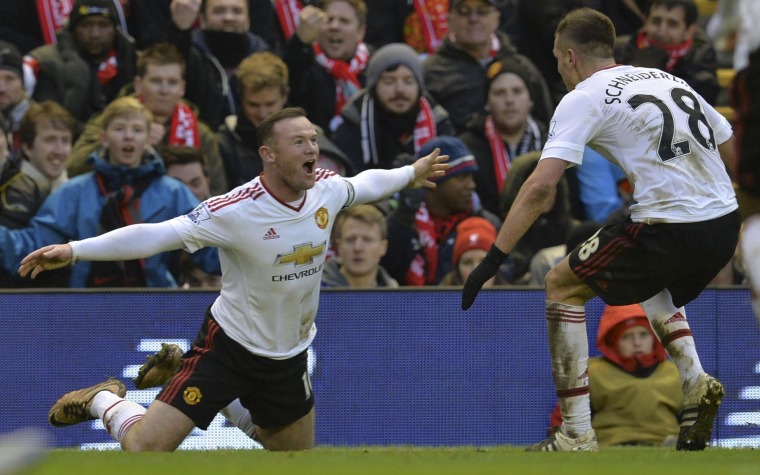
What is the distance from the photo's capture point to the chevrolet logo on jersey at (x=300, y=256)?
8.38 metres

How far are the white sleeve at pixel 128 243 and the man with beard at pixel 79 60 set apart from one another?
13.1ft

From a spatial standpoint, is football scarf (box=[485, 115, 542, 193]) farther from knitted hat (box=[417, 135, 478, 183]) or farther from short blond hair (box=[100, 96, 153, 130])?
short blond hair (box=[100, 96, 153, 130])

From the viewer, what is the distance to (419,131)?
12.0m

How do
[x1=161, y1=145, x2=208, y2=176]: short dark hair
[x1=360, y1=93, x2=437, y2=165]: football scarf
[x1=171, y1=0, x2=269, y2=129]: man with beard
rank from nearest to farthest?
1. [x1=161, y1=145, x2=208, y2=176]: short dark hair
2. [x1=360, y1=93, x2=437, y2=165]: football scarf
3. [x1=171, y1=0, x2=269, y2=129]: man with beard

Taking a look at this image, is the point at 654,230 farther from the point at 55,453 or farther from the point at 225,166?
the point at 225,166

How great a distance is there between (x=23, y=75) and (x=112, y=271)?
6.78 feet

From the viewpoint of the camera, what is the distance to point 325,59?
40.7 ft

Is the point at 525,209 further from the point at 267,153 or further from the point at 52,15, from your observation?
the point at 52,15

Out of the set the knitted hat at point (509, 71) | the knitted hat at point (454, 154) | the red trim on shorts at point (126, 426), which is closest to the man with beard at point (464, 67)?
the knitted hat at point (509, 71)

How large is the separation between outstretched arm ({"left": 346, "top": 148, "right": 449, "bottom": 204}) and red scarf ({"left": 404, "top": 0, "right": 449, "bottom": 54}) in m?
4.61

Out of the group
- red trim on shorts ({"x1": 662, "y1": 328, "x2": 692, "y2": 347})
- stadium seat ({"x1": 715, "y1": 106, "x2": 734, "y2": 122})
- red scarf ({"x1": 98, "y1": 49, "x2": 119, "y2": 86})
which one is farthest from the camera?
stadium seat ({"x1": 715, "y1": 106, "x2": 734, "y2": 122})

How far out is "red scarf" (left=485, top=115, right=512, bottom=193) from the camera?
39.2 ft

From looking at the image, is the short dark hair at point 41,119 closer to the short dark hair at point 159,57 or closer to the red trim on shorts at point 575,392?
the short dark hair at point 159,57

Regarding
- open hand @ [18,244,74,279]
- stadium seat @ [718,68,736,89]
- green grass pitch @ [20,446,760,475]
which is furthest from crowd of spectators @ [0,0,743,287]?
green grass pitch @ [20,446,760,475]
